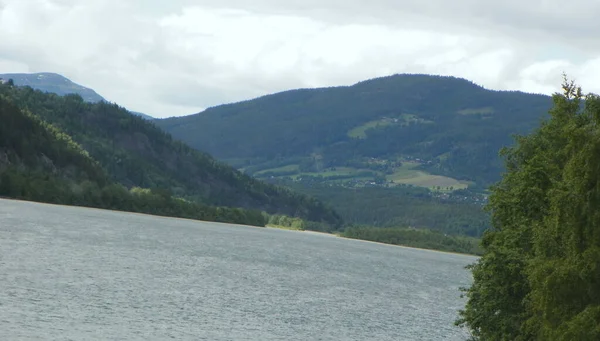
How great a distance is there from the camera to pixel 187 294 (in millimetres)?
111000

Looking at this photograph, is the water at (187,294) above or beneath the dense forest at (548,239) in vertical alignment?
beneath

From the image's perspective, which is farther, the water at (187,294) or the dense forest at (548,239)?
the water at (187,294)

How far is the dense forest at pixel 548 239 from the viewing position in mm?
46312

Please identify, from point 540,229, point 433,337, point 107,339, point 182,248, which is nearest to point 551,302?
point 540,229

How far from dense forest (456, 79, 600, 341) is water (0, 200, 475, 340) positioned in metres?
20.3

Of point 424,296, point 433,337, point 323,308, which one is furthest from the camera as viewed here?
point 424,296

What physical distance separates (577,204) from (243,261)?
126280 mm

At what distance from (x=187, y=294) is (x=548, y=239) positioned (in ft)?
204

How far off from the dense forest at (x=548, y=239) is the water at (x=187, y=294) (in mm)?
20278

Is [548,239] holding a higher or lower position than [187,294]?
higher

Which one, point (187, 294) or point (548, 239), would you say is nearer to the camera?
point (548, 239)

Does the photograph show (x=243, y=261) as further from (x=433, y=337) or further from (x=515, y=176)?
(x=515, y=176)

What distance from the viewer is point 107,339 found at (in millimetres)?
71250

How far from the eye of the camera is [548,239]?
54.8m
